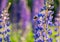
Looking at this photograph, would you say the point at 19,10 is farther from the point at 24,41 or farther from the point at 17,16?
the point at 24,41

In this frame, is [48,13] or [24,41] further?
[24,41]

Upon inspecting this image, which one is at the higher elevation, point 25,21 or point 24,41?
point 25,21

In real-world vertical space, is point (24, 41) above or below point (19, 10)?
below

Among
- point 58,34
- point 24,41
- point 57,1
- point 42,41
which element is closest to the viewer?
point 42,41

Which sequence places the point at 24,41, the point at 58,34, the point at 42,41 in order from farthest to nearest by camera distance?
the point at 24,41 → the point at 58,34 → the point at 42,41

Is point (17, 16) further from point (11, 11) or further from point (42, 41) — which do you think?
point (42, 41)

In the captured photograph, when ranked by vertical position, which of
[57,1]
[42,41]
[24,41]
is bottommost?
[24,41]

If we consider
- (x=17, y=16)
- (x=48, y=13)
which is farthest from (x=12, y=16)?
(x=48, y=13)

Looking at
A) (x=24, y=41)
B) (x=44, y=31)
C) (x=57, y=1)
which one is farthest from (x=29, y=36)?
(x=44, y=31)

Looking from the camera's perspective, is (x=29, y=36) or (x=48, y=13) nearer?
(x=48, y=13)
